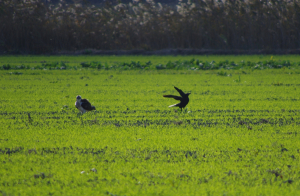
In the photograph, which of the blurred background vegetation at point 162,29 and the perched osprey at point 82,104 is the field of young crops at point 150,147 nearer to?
the perched osprey at point 82,104

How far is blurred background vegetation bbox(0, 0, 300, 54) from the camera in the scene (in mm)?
31094

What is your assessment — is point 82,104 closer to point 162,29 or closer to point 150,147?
point 150,147

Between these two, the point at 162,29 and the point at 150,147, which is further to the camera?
the point at 162,29

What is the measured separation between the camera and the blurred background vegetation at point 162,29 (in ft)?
102

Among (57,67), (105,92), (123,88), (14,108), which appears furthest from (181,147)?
(57,67)

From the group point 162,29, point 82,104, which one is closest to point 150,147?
point 82,104

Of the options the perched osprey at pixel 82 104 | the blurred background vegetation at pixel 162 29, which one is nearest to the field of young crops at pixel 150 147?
the perched osprey at pixel 82 104

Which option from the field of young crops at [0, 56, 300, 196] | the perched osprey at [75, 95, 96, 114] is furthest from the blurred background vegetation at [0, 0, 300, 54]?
the perched osprey at [75, 95, 96, 114]

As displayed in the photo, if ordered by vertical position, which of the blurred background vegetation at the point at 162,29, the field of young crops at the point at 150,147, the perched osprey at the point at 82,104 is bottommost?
the field of young crops at the point at 150,147

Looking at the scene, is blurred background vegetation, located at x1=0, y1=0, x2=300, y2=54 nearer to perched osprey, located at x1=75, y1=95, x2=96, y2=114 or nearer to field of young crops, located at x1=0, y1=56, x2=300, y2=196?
field of young crops, located at x1=0, y1=56, x2=300, y2=196

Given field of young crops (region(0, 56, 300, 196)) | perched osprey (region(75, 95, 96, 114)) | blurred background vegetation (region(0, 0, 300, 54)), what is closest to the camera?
field of young crops (region(0, 56, 300, 196))

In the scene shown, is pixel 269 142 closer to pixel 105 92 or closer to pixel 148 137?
pixel 148 137

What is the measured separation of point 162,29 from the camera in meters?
32.1

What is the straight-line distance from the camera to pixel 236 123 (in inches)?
257
